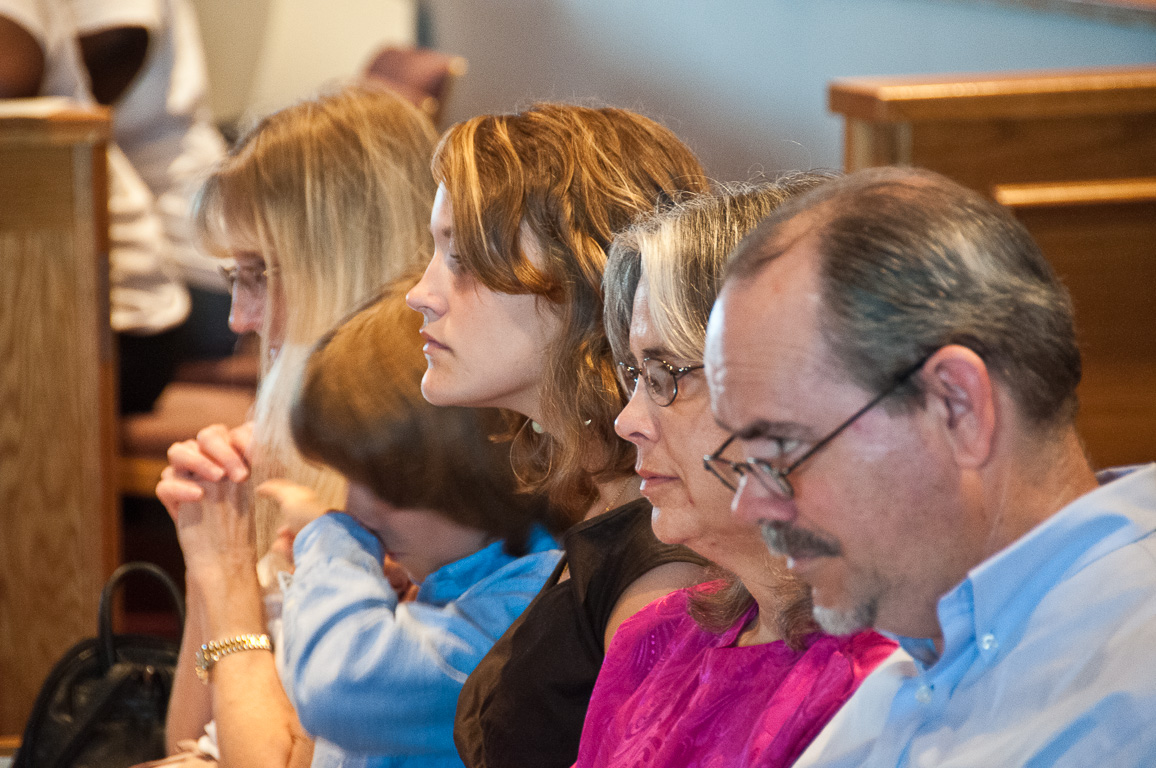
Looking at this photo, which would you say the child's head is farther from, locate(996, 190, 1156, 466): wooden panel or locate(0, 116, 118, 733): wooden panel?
locate(0, 116, 118, 733): wooden panel

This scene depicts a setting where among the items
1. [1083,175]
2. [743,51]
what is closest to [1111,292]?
[1083,175]

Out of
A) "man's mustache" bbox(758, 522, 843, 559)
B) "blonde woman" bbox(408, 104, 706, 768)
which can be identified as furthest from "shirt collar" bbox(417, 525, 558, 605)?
"man's mustache" bbox(758, 522, 843, 559)

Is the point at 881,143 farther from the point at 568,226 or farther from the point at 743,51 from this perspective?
the point at 743,51

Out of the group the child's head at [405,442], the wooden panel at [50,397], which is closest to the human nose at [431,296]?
the child's head at [405,442]

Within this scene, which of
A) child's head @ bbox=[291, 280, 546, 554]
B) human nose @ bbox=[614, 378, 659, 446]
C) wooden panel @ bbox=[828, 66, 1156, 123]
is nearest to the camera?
human nose @ bbox=[614, 378, 659, 446]

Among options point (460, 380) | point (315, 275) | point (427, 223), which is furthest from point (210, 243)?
point (460, 380)

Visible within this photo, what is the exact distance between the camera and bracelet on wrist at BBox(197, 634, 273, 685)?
5.00 feet

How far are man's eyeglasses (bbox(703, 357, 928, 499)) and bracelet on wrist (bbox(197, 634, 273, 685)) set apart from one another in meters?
0.88

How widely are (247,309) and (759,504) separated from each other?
44.2 inches

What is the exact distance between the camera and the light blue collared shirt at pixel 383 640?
125 centimetres

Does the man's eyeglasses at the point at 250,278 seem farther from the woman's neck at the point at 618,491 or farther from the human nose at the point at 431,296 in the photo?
the woman's neck at the point at 618,491

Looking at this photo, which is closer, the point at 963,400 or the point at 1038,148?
the point at 963,400

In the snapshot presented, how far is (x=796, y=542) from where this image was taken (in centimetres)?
79

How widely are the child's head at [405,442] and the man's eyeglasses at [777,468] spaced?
56 cm
